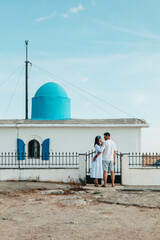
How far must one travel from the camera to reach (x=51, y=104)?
69.4ft

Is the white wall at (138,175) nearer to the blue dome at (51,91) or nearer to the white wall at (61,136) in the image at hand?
the white wall at (61,136)

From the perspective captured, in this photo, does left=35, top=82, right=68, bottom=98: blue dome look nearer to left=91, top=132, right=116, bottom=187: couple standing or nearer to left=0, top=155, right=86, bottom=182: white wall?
left=0, top=155, right=86, bottom=182: white wall

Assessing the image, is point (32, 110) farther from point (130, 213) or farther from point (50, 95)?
point (130, 213)

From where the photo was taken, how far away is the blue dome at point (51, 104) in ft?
69.0

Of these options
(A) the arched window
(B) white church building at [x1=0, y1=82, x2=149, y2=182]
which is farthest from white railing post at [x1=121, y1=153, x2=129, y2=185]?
(A) the arched window

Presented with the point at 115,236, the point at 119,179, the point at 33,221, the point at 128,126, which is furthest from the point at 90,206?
the point at 128,126

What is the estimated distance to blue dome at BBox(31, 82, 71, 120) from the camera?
21031 millimetres

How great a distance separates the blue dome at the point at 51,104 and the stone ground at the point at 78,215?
11.2 metres

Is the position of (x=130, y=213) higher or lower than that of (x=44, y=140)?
lower

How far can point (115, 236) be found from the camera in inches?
194

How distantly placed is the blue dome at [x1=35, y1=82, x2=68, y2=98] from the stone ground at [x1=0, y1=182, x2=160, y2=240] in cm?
1208

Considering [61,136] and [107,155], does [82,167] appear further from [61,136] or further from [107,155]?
[61,136]

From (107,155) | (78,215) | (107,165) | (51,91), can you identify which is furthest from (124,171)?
(51,91)

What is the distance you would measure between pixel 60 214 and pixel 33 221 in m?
0.82
